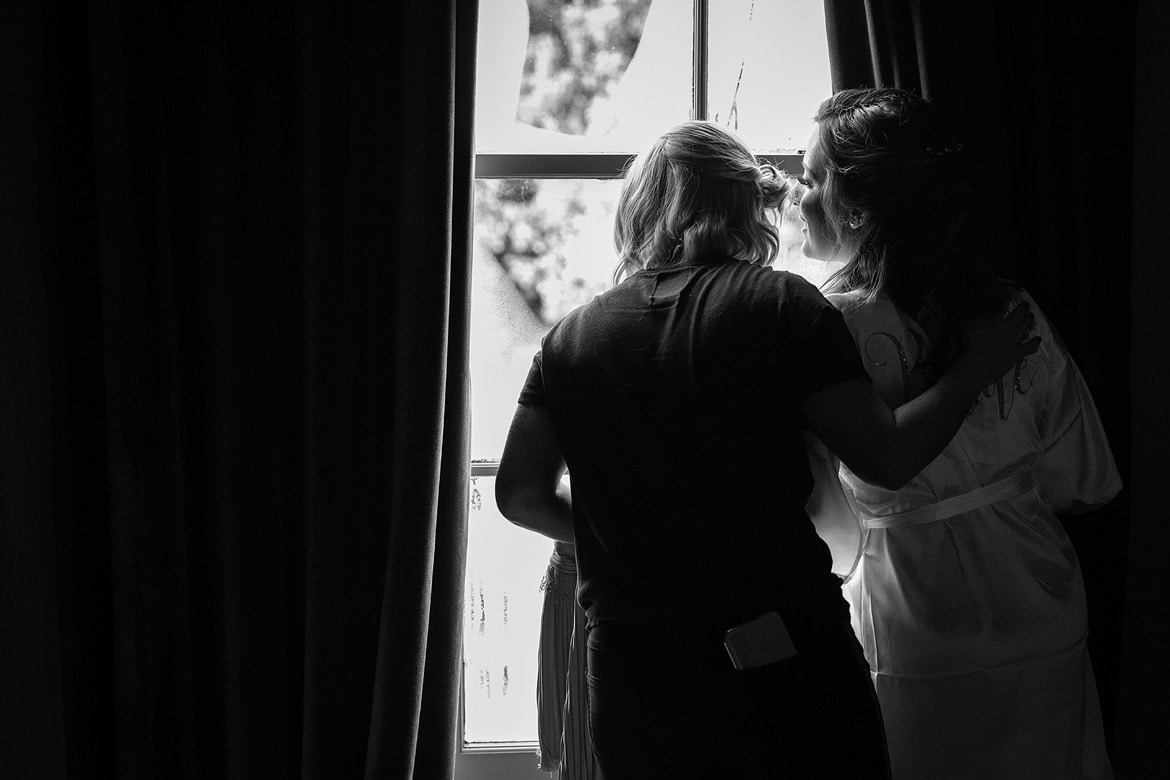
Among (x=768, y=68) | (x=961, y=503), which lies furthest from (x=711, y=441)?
(x=768, y=68)

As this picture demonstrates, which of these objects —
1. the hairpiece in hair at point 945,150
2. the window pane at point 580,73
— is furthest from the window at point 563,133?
the hairpiece in hair at point 945,150

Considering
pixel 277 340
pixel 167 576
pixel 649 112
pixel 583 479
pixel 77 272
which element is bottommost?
pixel 167 576

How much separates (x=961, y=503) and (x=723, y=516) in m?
0.42

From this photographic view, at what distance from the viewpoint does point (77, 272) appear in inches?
61.0

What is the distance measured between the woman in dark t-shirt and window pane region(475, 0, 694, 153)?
35.5 inches

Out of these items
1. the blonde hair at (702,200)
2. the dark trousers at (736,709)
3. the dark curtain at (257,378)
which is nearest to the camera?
the dark trousers at (736,709)

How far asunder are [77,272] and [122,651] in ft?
2.32

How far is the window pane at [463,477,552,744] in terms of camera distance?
1866 mm

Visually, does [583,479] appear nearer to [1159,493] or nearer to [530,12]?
[530,12]

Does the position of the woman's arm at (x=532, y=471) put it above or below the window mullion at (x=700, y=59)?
below

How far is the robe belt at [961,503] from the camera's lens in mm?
1164

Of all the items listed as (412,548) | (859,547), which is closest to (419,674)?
(412,548)

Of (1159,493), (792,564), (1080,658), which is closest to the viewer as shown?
(792,564)

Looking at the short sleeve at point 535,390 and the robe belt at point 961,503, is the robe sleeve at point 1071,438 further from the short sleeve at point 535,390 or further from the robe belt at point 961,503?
the short sleeve at point 535,390
